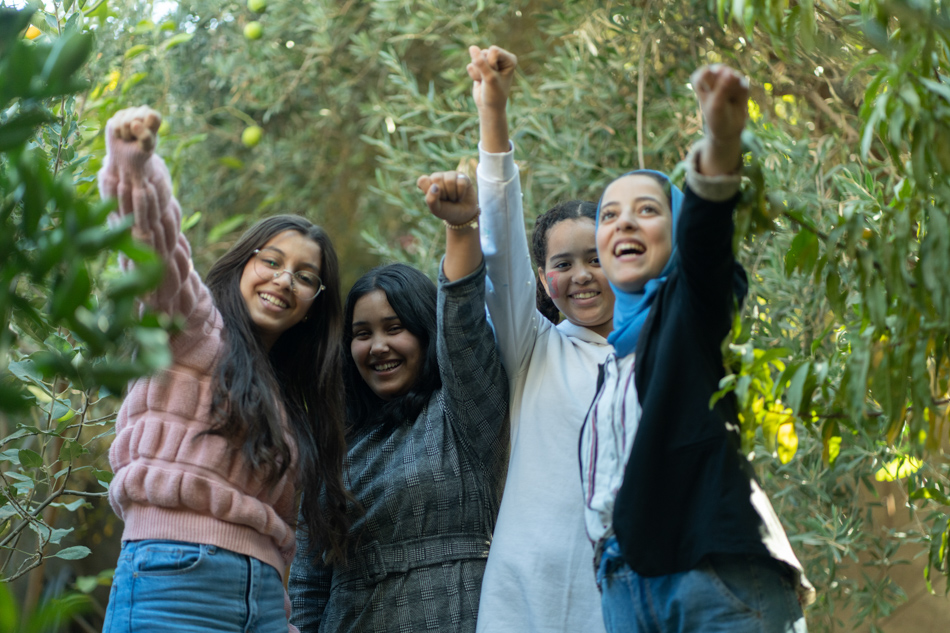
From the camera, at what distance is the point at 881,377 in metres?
1.02

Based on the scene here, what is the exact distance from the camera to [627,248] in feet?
4.48

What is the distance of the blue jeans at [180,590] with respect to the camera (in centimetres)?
145

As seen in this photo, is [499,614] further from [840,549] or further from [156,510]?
[840,549]

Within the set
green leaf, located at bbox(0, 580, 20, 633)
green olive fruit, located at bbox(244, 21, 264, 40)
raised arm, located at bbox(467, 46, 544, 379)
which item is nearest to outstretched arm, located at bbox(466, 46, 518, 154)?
raised arm, located at bbox(467, 46, 544, 379)

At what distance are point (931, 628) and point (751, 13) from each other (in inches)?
89.8

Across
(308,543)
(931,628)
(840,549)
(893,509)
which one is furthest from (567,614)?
(931,628)

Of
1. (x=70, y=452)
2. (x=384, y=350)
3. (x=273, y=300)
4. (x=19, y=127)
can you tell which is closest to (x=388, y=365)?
(x=384, y=350)

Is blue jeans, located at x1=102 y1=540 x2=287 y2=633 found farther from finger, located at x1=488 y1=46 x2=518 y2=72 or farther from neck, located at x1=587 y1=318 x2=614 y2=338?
finger, located at x1=488 y1=46 x2=518 y2=72

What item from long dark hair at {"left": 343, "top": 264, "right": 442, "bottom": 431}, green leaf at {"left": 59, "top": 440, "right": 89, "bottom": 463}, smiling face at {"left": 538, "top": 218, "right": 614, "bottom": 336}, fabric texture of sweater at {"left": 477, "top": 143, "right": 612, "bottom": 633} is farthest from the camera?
long dark hair at {"left": 343, "top": 264, "right": 442, "bottom": 431}

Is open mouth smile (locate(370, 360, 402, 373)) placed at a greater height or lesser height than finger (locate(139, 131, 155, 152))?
lesser

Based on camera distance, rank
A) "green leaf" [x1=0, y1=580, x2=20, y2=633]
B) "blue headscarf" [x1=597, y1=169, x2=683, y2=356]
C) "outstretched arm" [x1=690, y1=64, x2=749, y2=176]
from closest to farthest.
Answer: "green leaf" [x1=0, y1=580, x2=20, y2=633]
"outstretched arm" [x1=690, y1=64, x2=749, y2=176]
"blue headscarf" [x1=597, y1=169, x2=683, y2=356]

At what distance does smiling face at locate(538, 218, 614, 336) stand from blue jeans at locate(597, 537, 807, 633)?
0.66m

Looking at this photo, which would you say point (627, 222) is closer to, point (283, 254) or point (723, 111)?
point (723, 111)

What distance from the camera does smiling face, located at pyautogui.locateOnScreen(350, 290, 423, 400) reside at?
77.1 inches
